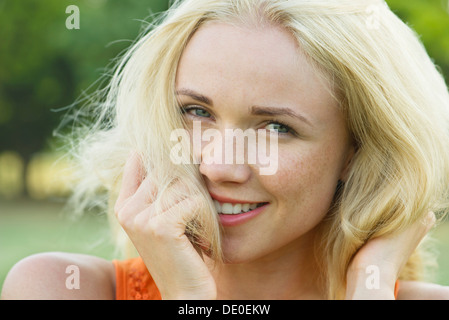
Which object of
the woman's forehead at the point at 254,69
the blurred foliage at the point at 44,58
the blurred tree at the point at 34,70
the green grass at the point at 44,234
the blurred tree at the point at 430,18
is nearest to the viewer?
the woman's forehead at the point at 254,69

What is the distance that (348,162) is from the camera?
10.2ft

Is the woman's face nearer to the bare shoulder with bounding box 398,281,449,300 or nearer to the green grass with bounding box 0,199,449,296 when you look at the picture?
the bare shoulder with bounding box 398,281,449,300

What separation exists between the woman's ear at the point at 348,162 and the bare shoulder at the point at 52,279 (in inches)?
55.1

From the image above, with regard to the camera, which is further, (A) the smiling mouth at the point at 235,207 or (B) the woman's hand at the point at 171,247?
(A) the smiling mouth at the point at 235,207

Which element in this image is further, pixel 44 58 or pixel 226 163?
pixel 44 58

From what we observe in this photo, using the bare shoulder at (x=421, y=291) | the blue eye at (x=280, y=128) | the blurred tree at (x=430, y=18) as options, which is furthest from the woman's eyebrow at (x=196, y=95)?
the blurred tree at (x=430, y=18)

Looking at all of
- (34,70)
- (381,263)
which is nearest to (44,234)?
(34,70)

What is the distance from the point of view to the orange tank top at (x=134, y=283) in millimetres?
3201

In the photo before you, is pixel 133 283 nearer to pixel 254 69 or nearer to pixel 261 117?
pixel 261 117

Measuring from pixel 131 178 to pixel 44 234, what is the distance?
1193 cm

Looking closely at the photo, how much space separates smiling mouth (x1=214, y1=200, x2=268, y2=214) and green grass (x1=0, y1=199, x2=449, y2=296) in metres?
5.77

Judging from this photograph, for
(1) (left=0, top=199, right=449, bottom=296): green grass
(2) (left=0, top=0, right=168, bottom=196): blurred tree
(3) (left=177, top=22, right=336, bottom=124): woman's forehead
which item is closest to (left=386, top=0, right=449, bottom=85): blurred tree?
(1) (left=0, top=199, right=449, bottom=296): green grass

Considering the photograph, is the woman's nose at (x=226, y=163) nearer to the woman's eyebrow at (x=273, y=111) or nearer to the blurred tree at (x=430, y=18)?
the woman's eyebrow at (x=273, y=111)
